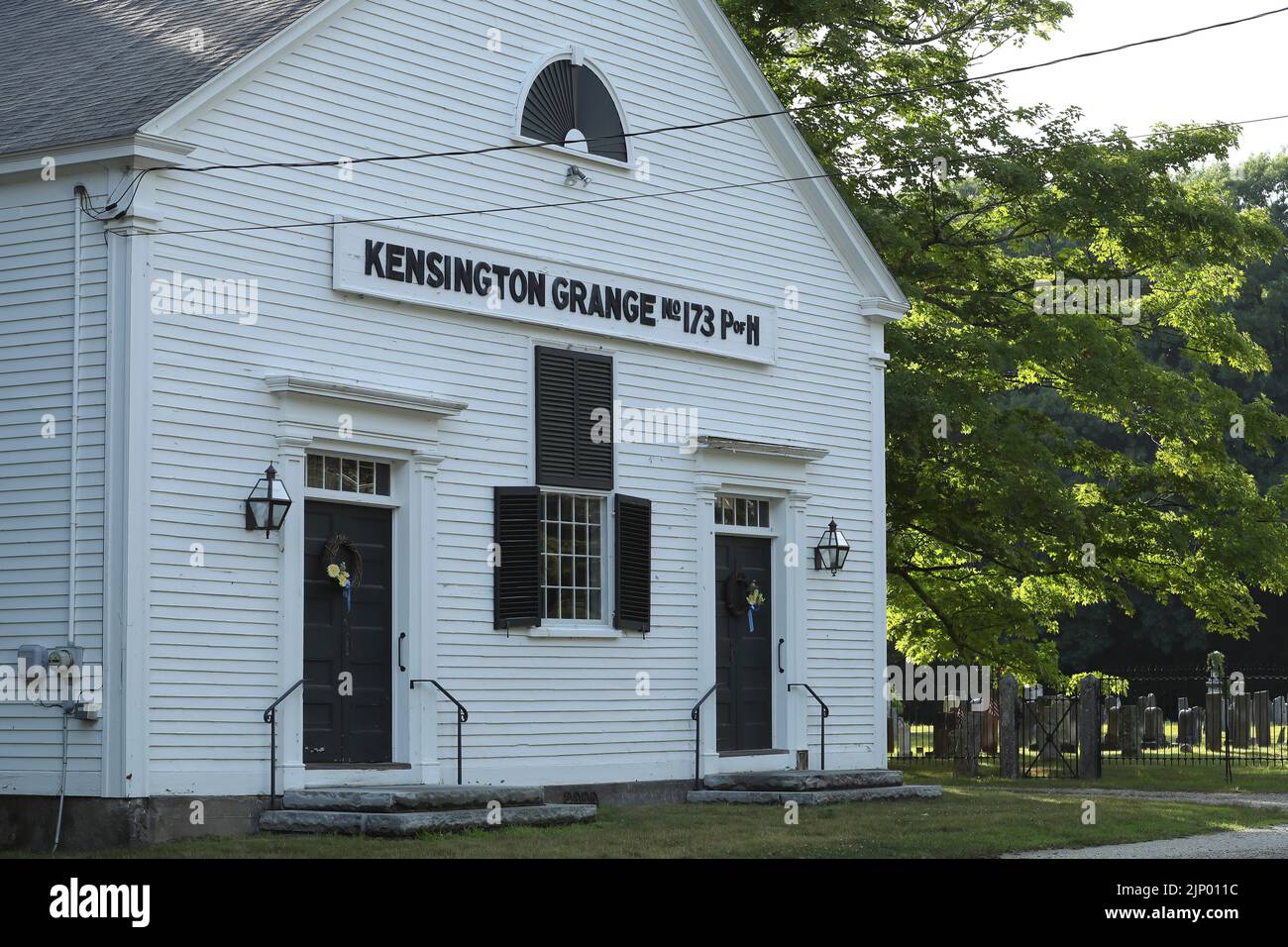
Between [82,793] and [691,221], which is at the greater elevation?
[691,221]

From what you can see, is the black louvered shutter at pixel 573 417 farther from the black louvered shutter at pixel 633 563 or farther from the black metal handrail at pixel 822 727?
the black metal handrail at pixel 822 727

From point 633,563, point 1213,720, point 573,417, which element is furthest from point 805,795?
point 1213,720

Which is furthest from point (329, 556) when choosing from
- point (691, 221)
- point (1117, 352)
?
point (1117, 352)

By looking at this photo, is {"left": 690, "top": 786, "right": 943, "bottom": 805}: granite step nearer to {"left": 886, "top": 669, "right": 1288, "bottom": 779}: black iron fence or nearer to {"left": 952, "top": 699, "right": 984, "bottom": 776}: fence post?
{"left": 886, "top": 669, "right": 1288, "bottom": 779}: black iron fence

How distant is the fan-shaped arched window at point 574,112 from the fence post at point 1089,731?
1011cm

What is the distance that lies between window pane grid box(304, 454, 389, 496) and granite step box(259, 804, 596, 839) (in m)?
2.87

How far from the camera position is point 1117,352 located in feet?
84.5

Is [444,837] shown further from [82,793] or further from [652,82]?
[652,82]

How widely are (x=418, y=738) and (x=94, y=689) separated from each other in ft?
10.5

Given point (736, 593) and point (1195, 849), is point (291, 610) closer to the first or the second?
point (736, 593)

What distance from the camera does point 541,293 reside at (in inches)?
680

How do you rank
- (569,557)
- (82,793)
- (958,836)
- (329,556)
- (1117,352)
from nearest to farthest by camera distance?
1. (82,793)
2. (958,836)
3. (329,556)
4. (569,557)
5. (1117,352)

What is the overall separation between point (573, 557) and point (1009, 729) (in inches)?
349

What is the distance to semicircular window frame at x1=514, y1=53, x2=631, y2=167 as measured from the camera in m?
17.6
